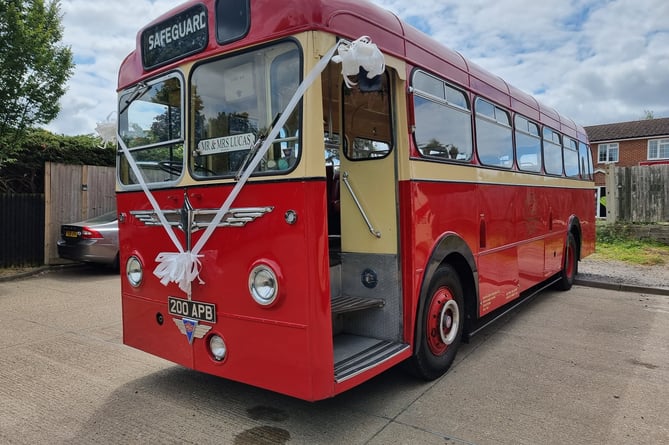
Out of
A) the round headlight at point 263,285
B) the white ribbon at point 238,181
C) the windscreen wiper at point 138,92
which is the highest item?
the windscreen wiper at point 138,92

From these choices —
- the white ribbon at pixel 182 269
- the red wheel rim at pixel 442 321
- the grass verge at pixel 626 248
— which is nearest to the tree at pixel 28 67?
the white ribbon at pixel 182 269

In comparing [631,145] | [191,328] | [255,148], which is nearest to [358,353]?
[191,328]

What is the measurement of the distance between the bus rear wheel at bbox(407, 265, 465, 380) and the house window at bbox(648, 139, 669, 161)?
32.4 metres

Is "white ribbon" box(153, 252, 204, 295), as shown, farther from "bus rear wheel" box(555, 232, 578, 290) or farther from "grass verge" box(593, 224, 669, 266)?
"grass verge" box(593, 224, 669, 266)

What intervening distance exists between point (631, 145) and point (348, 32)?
3397 centimetres

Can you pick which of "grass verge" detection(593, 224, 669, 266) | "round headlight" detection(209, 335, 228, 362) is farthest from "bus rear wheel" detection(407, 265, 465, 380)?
"grass verge" detection(593, 224, 669, 266)

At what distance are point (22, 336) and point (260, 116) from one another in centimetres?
458

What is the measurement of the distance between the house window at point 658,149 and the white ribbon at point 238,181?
34.0m

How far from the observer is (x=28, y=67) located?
9156mm

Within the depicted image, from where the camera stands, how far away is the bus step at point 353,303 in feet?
11.8

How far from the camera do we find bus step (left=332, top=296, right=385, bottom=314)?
361 cm

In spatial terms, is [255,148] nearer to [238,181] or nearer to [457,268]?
[238,181]

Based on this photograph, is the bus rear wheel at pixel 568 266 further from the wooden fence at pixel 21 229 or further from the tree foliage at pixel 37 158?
the wooden fence at pixel 21 229

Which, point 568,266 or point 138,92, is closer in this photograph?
point 138,92
